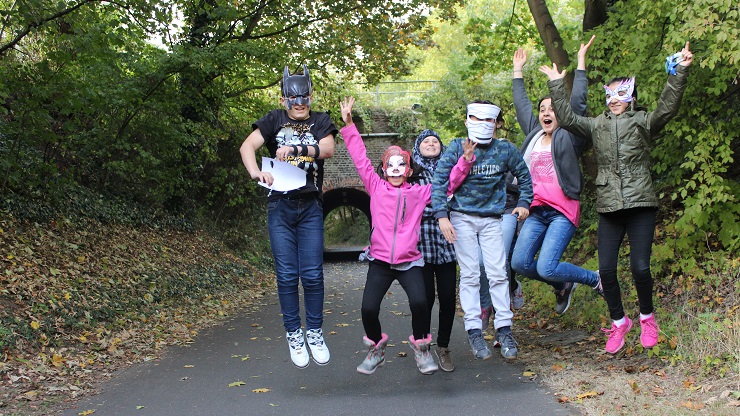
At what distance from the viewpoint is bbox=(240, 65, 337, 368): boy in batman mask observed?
19.2 feet

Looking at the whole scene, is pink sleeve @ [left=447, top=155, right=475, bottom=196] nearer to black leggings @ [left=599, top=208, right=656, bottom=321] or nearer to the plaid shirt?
the plaid shirt

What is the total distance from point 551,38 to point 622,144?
19.0 ft

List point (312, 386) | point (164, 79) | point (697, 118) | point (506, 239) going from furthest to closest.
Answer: point (164, 79) < point (697, 118) < point (506, 239) < point (312, 386)

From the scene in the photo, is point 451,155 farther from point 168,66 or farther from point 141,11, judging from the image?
point 168,66

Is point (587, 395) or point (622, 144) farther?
point (622, 144)

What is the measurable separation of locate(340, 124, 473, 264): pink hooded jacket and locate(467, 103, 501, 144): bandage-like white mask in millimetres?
349

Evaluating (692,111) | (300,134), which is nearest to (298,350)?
(300,134)

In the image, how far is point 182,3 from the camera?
46.5 ft

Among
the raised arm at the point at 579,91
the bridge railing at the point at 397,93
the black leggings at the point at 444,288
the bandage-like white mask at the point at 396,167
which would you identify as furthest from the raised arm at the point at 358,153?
the bridge railing at the point at 397,93

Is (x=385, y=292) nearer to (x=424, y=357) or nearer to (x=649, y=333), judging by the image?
(x=424, y=357)

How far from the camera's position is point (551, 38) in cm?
1123

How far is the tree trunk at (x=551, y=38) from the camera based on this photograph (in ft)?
36.7

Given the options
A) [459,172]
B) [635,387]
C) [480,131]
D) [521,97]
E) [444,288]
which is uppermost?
[521,97]

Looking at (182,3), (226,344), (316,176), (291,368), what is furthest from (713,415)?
(182,3)
